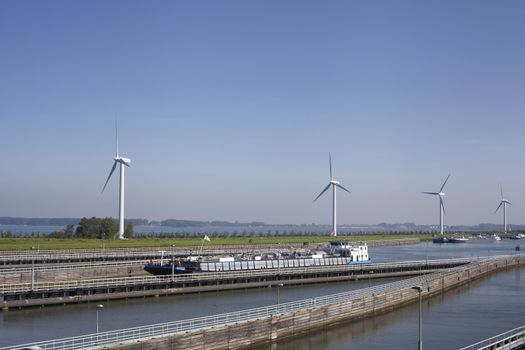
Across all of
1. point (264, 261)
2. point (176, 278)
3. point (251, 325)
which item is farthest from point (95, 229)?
point (251, 325)

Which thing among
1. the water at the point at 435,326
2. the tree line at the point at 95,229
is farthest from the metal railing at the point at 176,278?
the tree line at the point at 95,229

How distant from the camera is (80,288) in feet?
201

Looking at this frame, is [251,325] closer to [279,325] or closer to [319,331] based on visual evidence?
[279,325]

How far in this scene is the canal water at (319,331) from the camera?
155 ft

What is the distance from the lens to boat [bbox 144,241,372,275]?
82.1 meters

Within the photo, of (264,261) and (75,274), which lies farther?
(264,261)

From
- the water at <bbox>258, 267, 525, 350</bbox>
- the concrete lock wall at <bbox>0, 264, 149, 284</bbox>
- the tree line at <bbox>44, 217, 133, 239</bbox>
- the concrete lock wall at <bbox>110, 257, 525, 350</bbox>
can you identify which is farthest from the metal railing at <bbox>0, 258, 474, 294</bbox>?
the tree line at <bbox>44, 217, 133, 239</bbox>

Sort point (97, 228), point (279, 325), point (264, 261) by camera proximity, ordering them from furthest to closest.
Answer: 1. point (97, 228)
2. point (264, 261)
3. point (279, 325)

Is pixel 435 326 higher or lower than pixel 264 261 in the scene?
lower

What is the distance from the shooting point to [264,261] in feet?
301

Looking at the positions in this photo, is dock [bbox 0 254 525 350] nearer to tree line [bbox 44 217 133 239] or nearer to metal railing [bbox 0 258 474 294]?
metal railing [bbox 0 258 474 294]

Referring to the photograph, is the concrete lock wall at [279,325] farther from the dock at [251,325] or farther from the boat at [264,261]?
the boat at [264,261]

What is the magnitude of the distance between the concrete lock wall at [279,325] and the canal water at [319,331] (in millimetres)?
872

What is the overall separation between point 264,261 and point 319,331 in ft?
135
